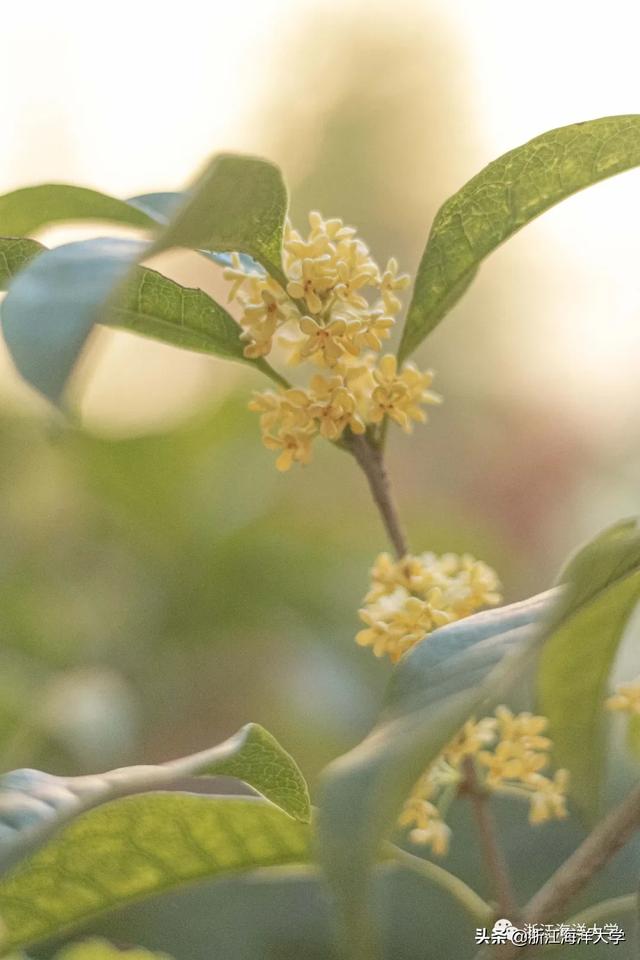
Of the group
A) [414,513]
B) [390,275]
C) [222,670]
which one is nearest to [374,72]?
[414,513]

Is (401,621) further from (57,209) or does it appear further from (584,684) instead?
(57,209)

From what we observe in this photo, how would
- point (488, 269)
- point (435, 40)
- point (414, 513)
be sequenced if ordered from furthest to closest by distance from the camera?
1. point (435, 40)
2. point (488, 269)
3. point (414, 513)

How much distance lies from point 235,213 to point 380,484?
0.13 m

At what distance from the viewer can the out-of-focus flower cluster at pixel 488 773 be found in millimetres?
497

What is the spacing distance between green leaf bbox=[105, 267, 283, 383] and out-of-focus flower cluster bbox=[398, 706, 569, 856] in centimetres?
20

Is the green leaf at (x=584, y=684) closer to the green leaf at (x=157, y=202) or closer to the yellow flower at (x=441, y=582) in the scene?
the yellow flower at (x=441, y=582)

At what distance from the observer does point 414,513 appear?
1579 mm

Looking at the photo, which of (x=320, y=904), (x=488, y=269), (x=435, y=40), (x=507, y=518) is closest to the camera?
(x=320, y=904)

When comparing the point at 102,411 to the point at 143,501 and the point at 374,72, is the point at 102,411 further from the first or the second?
the point at 374,72

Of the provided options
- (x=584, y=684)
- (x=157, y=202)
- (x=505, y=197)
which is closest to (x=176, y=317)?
(x=157, y=202)

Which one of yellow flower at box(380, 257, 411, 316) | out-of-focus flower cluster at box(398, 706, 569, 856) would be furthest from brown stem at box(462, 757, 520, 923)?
yellow flower at box(380, 257, 411, 316)

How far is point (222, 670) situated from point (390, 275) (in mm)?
1009

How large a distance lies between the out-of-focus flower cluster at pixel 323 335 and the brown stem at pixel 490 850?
0.56 feet

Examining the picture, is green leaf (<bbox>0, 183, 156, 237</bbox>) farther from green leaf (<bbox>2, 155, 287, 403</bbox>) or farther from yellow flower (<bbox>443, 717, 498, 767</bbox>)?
yellow flower (<bbox>443, 717, 498, 767</bbox>)
